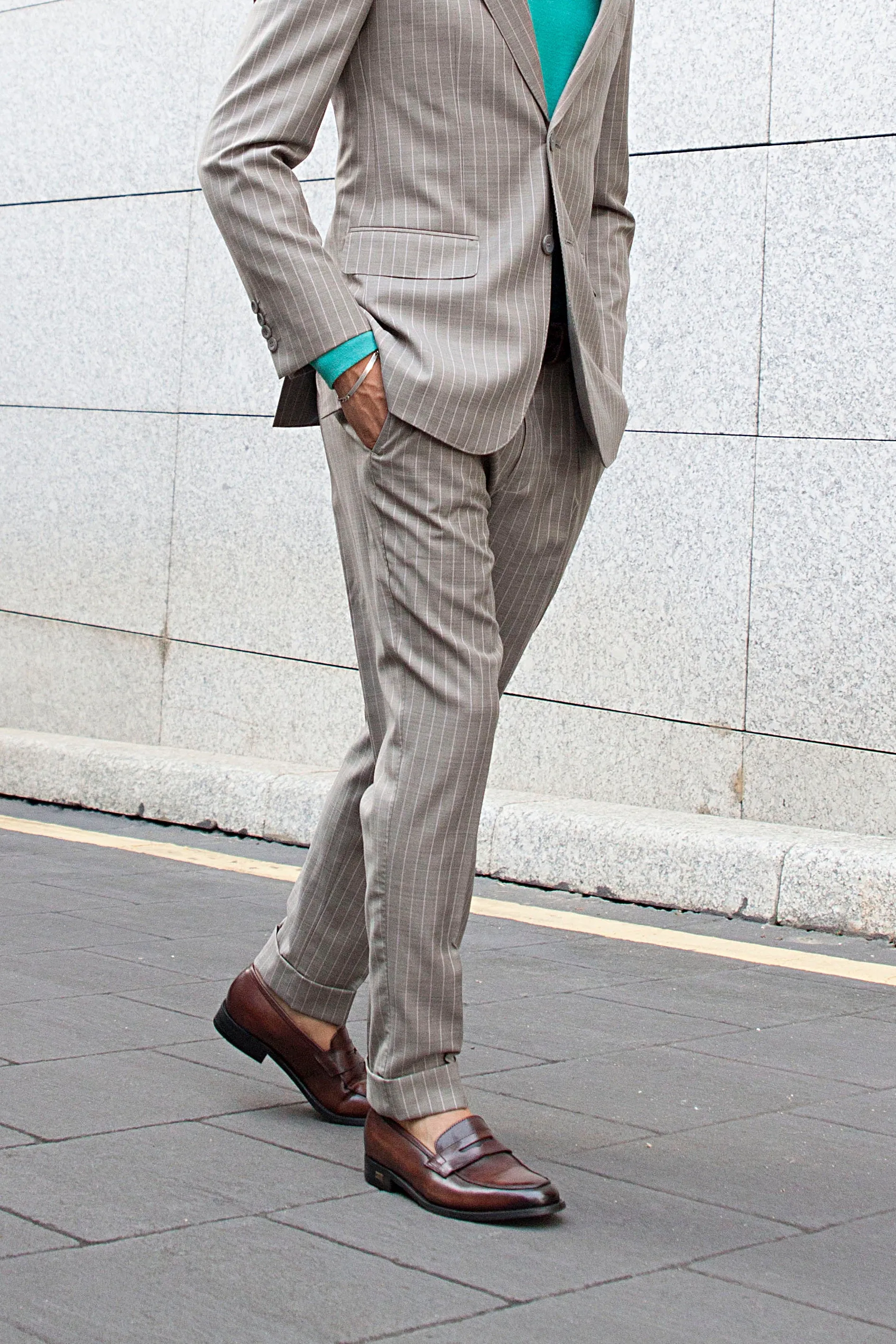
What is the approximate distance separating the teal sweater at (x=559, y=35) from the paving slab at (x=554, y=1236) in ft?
4.46

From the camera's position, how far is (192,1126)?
280 centimetres

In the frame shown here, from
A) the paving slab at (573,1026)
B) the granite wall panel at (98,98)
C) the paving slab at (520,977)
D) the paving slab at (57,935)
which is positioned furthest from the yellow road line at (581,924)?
the granite wall panel at (98,98)

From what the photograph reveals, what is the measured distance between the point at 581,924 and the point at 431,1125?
2329 millimetres

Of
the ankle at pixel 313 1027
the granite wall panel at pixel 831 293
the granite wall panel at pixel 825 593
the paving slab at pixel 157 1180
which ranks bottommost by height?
the paving slab at pixel 157 1180

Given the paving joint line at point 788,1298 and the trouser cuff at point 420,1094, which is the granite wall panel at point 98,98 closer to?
the trouser cuff at point 420,1094

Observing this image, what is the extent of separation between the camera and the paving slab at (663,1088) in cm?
300

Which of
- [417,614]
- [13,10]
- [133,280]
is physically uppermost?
[13,10]

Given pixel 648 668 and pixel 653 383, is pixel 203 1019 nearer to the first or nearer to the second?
pixel 648 668

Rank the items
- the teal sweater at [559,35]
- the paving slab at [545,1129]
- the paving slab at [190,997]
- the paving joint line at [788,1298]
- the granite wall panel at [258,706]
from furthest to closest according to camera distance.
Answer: the granite wall panel at [258,706] → the paving slab at [190,997] → the paving slab at [545,1129] → the teal sweater at [559,35] → the paving joint line at [788,1298]

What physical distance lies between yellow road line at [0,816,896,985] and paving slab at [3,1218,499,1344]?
221 centimetres

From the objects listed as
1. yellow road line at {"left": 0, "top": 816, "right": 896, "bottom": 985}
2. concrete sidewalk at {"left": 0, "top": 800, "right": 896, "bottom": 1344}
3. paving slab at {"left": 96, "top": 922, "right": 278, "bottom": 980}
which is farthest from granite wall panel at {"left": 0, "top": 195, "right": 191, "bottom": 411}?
concrete sidewalk at {"left": 0, "top": 800, "right": 896, "bottom": 1344}

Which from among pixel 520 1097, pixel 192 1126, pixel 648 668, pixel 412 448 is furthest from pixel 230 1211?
pixel 648 668

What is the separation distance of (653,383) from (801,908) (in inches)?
74.4

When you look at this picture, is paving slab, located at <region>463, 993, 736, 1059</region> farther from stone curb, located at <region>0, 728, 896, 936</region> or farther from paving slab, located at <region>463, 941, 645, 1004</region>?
stone curb, located at <region>0, 728, 896, 936</region>
